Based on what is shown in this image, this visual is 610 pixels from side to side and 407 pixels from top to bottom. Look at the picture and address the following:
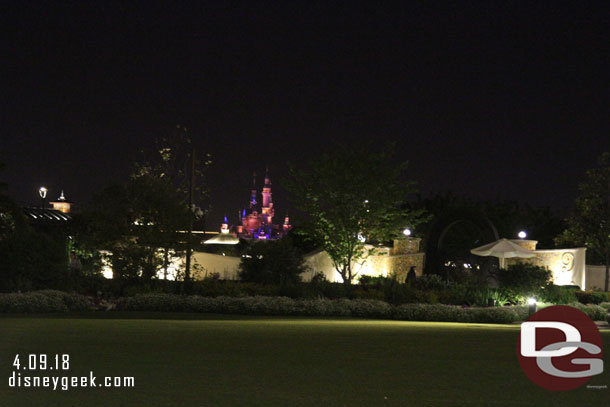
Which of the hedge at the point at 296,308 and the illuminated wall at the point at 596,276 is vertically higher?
the illuminated wall at the point at 596,276

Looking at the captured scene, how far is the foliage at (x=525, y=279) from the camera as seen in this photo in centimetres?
2375

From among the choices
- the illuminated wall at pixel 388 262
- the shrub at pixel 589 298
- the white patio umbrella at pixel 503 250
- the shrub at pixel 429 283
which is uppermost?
the white patio umbrella at pixel 503 250

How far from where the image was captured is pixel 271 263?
2506 centimetres

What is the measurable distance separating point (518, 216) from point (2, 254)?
154ft

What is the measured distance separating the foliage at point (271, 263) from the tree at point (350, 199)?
3862 millimetres

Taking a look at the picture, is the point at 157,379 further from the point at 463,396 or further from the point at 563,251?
the point at 563,251

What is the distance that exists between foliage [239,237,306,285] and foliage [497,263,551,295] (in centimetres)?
706

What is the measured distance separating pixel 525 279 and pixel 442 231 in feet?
20.1

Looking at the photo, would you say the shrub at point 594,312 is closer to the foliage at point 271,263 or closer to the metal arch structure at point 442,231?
the metal arch structure at point 442,231

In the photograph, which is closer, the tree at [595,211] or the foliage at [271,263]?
the foliage at [271,263]

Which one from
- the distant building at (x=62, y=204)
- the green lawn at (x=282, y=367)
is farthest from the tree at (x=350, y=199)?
the distant building at (x=62, y=204)

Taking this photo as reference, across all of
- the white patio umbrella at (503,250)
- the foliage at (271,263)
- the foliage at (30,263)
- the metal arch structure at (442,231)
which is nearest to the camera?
the foliage at (30,263)

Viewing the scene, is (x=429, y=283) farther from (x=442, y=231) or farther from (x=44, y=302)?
(x=44, y=302)

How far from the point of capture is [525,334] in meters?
13.0
